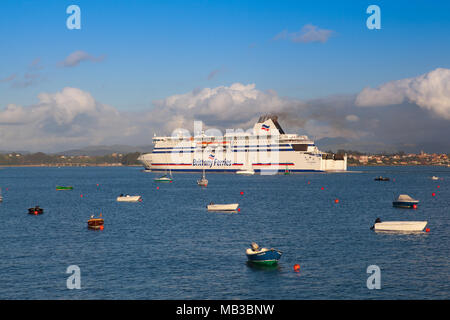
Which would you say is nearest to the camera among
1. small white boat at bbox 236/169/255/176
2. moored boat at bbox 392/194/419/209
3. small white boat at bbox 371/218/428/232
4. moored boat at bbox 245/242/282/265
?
moored boat at bbox 245/242/282/265

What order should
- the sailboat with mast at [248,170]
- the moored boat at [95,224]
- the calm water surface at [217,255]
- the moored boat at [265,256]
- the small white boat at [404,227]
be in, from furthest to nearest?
the sailboat with mast at [248,170]
the moored boat at [95,224]
the small white boat at [404,227]
the moored boat at [265,256]
the calm water surface at [217,255]

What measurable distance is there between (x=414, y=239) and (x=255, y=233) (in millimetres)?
16224

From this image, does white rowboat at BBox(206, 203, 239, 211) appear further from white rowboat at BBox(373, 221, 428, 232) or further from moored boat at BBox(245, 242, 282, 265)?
moored boat at BBox(245, 242, 282, 265)

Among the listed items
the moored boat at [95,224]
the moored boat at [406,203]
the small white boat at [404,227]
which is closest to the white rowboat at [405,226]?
the small white boat at [404,227]

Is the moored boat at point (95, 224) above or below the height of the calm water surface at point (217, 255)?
above

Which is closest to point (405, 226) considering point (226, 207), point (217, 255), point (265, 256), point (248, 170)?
point (265, 256)

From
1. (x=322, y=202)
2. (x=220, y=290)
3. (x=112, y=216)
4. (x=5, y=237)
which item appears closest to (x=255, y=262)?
(x=220, y=290)

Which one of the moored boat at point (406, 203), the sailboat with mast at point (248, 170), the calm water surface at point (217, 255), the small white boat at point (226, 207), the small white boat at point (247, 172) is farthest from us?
the sailboat with mast at point (248, 170)

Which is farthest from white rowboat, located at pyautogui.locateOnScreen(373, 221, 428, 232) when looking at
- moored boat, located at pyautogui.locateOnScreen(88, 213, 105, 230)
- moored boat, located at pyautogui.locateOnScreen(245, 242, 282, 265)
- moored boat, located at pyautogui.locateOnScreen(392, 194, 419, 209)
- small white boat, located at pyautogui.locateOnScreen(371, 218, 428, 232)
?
moored boat, located at pyautogui.locateOnScreen(88, 213, 105, 230)

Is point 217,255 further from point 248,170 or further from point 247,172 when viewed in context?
point 248,170

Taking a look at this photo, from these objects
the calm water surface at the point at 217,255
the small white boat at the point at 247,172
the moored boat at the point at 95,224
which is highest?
the small white boat at the point at 247,172

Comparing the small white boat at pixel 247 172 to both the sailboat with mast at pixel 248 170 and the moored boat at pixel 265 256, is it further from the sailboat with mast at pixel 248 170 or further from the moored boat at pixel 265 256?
the moored boat at pixel 265 256

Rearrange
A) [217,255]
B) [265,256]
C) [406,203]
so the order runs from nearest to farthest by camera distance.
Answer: [265,256] < [217,255] < [406,203]
